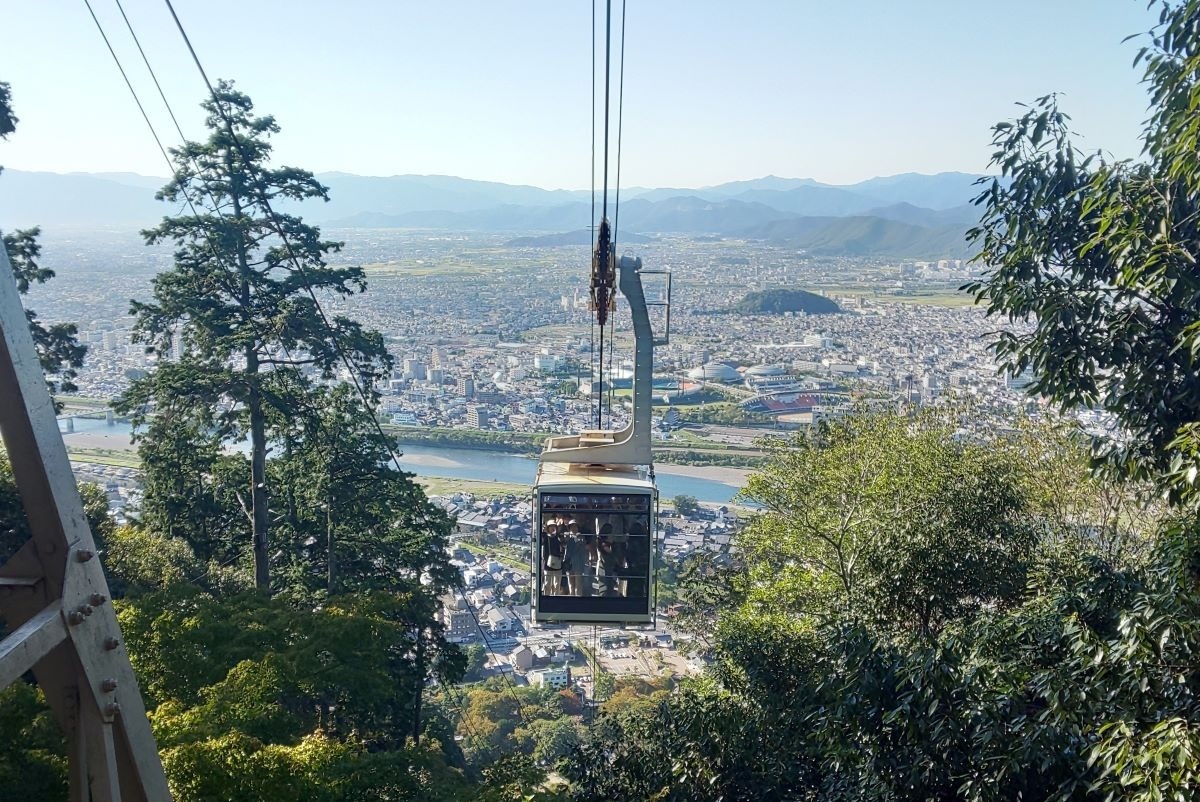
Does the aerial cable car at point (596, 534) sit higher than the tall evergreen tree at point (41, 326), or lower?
lower

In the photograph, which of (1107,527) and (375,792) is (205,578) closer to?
(375,792)

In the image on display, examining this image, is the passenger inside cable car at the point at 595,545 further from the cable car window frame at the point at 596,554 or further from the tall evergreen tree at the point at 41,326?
the tall evergreen tree at the point at 41,326

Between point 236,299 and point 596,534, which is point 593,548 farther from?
point 236,299

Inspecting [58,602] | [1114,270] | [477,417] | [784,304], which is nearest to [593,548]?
[1114,270]

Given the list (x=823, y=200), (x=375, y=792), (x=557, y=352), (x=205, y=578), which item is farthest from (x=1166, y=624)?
(x=823, y=200)

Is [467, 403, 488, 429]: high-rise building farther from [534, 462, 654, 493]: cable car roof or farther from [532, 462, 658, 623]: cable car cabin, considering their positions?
[532, 462, 658, 623]: cable car cabin

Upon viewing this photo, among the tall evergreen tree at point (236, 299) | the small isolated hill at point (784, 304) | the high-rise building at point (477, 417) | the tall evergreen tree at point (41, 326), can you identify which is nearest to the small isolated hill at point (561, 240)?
the small isolated hill at point (784, 304)

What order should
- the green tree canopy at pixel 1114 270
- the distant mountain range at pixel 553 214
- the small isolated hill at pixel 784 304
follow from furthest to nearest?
the distant mountain range at pixel 553 214, the small isolated hill at pixel 784 304, the green tree canopy at pixel 1114 270
